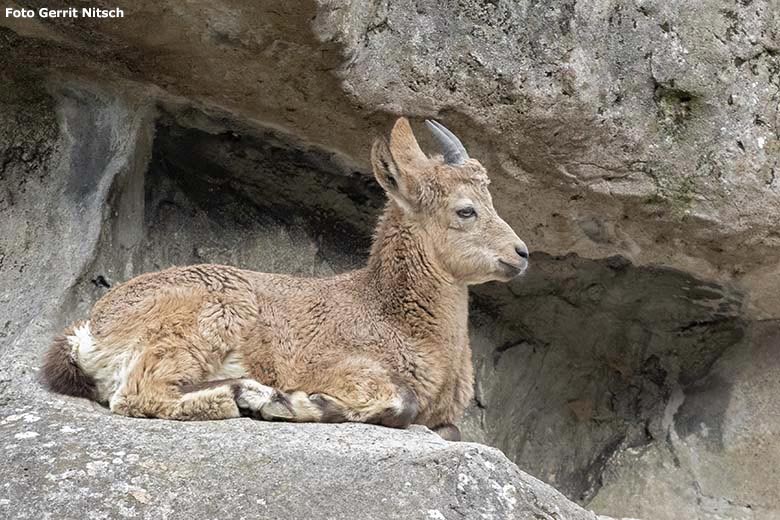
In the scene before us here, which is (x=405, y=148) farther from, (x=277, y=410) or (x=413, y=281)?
(x=277, y=410)

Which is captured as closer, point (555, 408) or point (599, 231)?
point (599, 231)

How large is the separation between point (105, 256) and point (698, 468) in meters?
3.82

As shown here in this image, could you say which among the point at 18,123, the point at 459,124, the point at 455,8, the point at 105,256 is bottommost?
the point at 105,256

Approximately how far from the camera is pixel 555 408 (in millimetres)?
7691

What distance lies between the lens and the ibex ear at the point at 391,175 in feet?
18.8

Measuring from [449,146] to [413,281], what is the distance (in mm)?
735

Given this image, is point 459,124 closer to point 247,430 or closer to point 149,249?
point 149,249

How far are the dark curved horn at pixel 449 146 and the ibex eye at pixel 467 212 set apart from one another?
28 cm

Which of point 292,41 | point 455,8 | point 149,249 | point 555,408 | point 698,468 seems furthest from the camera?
point 555,408

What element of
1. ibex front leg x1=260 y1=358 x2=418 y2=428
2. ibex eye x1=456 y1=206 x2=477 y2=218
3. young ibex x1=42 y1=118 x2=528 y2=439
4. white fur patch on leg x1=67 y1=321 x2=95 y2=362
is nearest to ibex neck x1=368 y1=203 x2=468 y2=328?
young ibex x1=42 y1=118 x2=528 y2=439

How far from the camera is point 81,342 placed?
16.9 ft

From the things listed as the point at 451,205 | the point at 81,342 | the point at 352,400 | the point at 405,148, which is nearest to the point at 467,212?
the point at 451,205

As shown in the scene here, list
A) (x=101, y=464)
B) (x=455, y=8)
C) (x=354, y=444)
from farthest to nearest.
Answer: (x=455, y=8)
(x=354, y=444)
(x=101, y=464)

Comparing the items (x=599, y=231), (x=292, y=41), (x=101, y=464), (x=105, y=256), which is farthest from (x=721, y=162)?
(x=101, y=464)
